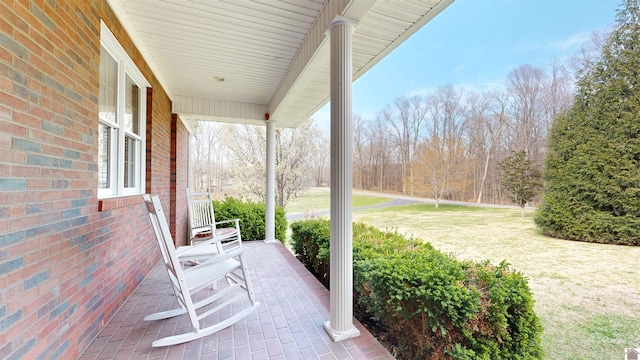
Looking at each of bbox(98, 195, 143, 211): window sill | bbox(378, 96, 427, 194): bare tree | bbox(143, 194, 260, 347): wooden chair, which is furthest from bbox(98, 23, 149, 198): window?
bbox(378, 96, 427, 194): bare tree

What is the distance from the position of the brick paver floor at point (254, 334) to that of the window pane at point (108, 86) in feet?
6.02

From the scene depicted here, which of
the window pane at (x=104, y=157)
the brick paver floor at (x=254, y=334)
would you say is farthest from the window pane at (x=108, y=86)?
the brick paver floor at (x=254, y=334)

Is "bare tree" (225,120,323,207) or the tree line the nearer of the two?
the tree line

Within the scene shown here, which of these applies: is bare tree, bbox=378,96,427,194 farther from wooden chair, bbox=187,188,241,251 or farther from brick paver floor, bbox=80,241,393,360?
wooden chair, bbox=187,188,241,251

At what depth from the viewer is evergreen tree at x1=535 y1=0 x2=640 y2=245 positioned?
7.11 feet

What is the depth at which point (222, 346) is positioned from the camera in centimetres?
179

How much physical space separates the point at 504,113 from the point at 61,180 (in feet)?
14.4

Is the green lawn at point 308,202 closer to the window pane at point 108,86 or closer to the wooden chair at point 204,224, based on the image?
the wooden chair at point 204,224

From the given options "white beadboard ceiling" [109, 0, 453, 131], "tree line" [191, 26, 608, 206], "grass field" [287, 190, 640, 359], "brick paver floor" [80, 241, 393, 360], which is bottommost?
"brick paver floor" [80, 241, 393, 360]

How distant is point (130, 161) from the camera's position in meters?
2.95

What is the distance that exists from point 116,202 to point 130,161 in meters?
0.97

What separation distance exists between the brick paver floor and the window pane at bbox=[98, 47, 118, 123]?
1835 millimetres

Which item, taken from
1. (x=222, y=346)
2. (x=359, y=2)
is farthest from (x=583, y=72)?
(x=222, y=346)

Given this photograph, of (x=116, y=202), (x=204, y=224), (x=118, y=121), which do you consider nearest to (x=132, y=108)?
(x=118, y=121)
